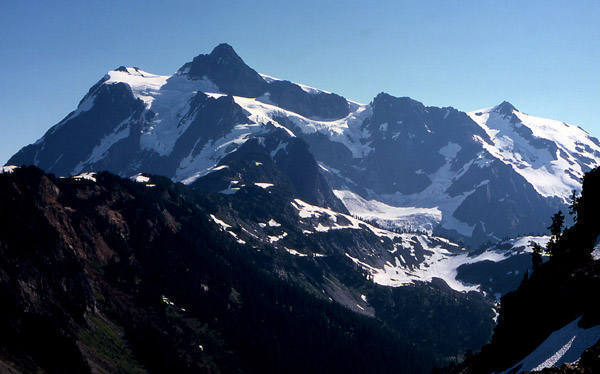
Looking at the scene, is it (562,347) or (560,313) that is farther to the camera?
(560,313)

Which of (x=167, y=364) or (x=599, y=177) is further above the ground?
(x=599, y=177)

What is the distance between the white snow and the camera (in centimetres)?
5503

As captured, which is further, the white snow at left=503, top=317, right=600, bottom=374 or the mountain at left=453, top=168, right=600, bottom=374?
the mountain at left=453, top=168, right=600, bottom=374

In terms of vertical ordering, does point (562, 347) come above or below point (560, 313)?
below

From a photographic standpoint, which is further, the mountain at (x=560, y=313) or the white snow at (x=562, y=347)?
the mountain at (x=560, y=313)

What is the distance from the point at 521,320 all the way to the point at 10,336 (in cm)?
13716

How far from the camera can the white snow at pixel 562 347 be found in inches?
2167

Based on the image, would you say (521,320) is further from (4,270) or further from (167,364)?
(4,270)

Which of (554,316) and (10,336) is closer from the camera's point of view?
(554,316)

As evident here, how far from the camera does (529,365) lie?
6122cm

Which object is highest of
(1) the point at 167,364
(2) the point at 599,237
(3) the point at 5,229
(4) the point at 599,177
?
(3) the point at 5,229

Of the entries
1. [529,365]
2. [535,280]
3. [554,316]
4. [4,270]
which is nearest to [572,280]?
[554,316]

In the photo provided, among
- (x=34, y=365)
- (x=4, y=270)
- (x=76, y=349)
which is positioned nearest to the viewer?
(x=34, y=365)

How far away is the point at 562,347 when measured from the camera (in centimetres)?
5803
